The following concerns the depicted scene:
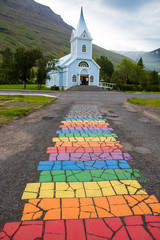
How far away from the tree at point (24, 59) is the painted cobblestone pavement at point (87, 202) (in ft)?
112

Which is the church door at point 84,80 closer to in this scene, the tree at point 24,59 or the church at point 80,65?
the church at point 80,65

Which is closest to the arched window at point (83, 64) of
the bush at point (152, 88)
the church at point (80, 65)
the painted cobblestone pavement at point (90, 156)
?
the church at point (80, 65)

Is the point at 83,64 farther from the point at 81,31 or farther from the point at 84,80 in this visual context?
the point at 81,31

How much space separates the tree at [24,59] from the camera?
35.0 meters

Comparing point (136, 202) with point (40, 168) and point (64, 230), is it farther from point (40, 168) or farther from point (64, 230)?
point (40, 168)

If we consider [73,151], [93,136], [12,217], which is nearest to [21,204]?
[12,217]

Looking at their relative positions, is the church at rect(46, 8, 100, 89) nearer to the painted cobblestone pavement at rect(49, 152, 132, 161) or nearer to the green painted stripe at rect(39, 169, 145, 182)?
the painted cobblestone pavement at rect(49, 152, 132, 161)

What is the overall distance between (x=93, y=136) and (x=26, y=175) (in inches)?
126

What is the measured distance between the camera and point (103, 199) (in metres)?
3.00

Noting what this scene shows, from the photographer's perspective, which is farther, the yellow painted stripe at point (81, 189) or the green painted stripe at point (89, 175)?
the green painted stripe at point (89, 175)

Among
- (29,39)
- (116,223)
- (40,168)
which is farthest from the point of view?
(29,39)

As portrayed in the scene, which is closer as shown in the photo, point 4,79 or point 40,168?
point 40,168

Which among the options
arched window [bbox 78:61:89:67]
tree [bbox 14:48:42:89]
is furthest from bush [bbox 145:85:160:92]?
tree [bbox 14:48:42:89]

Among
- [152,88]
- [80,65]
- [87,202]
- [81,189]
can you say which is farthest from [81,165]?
[152,88]
